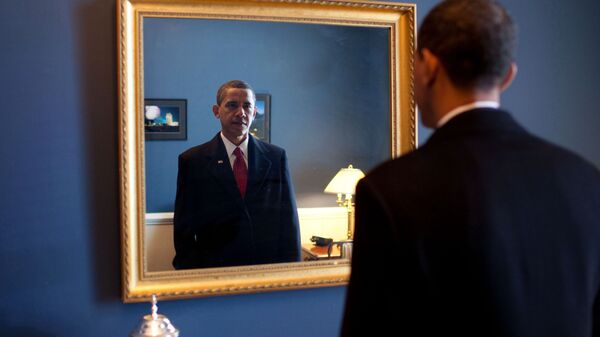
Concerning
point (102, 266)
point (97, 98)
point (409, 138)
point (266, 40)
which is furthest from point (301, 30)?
point (102, 266)

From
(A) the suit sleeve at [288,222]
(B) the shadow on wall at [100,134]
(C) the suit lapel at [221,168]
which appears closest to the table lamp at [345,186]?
(A) the suit sleeve at [288,222]

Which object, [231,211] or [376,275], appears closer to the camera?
[376,275]

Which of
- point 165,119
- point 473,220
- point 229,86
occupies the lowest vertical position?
point 473,220

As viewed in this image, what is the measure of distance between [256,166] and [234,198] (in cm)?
14

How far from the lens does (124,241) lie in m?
2.03

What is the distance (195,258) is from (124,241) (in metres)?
0.26

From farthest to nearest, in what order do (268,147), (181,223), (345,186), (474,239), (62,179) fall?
(345,186)
(268,147)
(181,223)
(62,179)
(474,239)

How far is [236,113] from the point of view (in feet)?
7.13

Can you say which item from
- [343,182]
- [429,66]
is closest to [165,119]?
[343,182]

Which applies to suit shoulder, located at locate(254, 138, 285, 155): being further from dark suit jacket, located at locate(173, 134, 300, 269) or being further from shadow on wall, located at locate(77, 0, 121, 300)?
shadow on wall, located at locate(77, 0, 121, 300)

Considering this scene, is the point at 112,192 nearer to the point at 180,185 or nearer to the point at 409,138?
the point at 180,185

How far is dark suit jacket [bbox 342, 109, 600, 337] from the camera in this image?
100 centimetres

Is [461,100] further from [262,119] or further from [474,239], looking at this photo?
[262,119]

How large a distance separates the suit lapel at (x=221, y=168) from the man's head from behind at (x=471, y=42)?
1.19 meters
